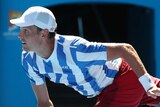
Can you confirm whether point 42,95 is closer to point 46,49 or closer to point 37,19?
point 46,49

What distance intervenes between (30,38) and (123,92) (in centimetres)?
93

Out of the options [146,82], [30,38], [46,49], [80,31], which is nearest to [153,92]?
[146,82]

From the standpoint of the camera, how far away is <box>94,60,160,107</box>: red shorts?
191 inches

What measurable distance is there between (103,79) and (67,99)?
3800 millimetres

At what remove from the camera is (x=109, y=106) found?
483cm

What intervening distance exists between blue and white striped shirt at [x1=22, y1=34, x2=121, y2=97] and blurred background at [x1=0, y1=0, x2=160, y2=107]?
2.47m

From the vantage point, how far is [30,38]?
175 inches

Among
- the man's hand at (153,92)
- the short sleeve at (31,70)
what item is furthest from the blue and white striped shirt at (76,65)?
the man's hand at (153,92)

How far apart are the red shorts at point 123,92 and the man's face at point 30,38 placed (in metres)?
0.76

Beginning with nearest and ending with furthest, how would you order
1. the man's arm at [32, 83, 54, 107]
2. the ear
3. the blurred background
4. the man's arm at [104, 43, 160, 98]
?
the man's arm at [104, 43, 160, 98] < the ear < the man's arm at [32, 83, 54, 107] < the blurred background

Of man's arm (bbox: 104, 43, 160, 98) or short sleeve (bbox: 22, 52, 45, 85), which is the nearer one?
man's arm (bbox: 104, 43, 160, 98)

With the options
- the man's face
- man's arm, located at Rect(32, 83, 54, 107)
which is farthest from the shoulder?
man's arm, located at Rect(32, 83, 54, 107)

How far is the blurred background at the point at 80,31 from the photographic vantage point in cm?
721

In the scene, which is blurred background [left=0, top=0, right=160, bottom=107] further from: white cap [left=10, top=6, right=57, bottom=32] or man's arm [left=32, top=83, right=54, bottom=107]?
white cap [left=10, top=6, right=57, bottom=32]
